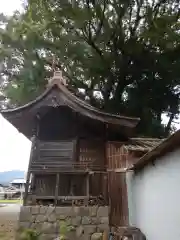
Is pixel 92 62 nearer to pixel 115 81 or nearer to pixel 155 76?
pixel 115 81

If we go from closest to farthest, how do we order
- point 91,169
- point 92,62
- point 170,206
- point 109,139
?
point 170,206, point 91,169, point 109,139, point 92,62

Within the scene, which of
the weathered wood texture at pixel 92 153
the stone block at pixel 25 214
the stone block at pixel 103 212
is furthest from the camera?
the weathered wood texture at pixel 92 153

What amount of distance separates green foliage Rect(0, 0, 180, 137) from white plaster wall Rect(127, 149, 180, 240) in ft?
24.4

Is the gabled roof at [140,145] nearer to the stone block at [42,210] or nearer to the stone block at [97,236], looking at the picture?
the stone block at [97,236]

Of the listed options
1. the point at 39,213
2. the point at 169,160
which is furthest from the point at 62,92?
the point at 169,160

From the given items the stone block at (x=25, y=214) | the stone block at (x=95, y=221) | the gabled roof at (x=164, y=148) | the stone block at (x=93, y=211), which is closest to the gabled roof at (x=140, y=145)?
the gabled roof at (x=164, y=148)

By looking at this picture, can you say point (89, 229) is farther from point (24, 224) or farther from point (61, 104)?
point (61, 104)

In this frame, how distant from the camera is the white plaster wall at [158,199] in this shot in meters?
4.91

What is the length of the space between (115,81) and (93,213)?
30.5 feet

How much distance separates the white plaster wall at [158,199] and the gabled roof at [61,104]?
1.74 meters

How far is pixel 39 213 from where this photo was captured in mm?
8023

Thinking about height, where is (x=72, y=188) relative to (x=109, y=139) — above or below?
below

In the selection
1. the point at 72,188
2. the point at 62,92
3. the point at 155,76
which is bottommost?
the point at 72,188

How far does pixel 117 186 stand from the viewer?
8.99 m
